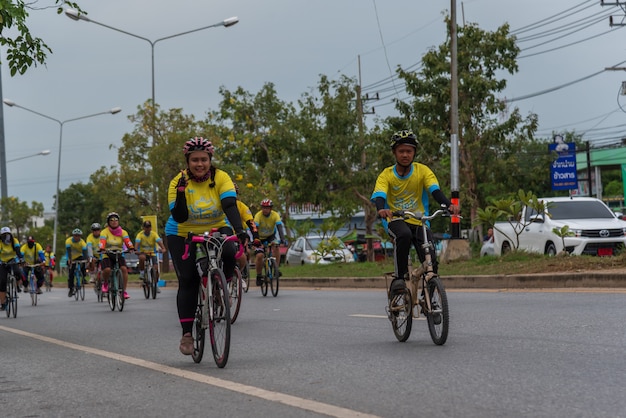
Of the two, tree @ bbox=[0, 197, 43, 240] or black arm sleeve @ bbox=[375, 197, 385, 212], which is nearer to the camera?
black arm sleeve @ bbox=[375, 197, 385, 212]

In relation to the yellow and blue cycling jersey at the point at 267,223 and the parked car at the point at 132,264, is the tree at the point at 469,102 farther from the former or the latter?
the parked car at the point at 132,264

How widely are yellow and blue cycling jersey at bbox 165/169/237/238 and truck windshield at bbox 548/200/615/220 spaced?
1468 cm

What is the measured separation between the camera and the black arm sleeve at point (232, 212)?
789 centimetres

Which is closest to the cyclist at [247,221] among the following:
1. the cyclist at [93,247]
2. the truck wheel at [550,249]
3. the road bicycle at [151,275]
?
the cyclist at [93,247]

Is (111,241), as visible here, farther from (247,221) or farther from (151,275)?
(247,221)

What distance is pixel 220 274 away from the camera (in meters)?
7.94

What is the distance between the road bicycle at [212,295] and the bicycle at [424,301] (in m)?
1.78

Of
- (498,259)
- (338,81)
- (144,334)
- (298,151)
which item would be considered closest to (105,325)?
(144,334)

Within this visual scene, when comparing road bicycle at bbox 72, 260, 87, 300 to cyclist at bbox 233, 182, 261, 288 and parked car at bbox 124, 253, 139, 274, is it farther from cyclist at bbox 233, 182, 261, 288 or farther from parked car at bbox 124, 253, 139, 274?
parked car at bbox 124, 253, 139, 274

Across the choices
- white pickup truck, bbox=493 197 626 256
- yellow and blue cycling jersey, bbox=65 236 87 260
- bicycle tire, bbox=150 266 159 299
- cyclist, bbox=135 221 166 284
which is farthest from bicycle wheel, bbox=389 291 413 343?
yellow and blue cycling jersey, bbox=65 236 87 260

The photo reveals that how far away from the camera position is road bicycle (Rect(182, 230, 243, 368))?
25.6 ft

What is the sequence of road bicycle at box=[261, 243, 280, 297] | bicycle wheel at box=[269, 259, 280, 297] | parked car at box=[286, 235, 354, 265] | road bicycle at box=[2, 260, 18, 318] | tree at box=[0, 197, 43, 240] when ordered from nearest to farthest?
road bicycle at box=[2, 260, 18, 318] < road bicycle at box=[261, 243, 280, 297] < bicycle wheel at box=[269, 259, 280, 297] < parked car at box=[286, 235, 354, 265] < tree at box=[0, 197, 43, 240]

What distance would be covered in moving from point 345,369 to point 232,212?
153cm

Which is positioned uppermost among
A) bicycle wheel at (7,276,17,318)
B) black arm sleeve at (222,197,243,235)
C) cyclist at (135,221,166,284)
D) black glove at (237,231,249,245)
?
cyclist at (135,221,166,284)
